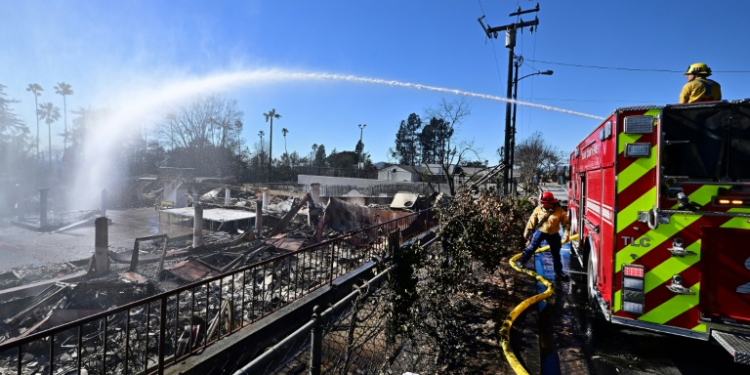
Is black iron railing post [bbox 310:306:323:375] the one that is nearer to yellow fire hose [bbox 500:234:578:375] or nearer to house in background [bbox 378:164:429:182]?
yellow fire hose [bbox 500:234:578:375]

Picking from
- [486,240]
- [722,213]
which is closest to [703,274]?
[722,213]

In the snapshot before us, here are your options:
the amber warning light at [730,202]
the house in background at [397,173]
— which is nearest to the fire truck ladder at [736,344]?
the amber warning light at [730,202]

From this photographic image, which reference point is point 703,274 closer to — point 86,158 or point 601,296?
point 601,296

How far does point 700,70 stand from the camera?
4121mm

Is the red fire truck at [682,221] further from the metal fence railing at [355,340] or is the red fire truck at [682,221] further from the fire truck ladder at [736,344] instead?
the metal fence railing at [355,340]

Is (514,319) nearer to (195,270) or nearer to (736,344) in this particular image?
(736,344)

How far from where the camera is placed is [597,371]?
376 cm

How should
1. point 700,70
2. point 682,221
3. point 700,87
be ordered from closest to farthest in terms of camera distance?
1. point 682,221
2. point 700,87
3. point 700,70

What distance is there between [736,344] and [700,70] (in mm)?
2979

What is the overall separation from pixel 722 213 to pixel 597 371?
1959 mm

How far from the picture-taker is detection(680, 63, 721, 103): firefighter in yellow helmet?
393cm

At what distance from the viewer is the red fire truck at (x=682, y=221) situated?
322 centimetres

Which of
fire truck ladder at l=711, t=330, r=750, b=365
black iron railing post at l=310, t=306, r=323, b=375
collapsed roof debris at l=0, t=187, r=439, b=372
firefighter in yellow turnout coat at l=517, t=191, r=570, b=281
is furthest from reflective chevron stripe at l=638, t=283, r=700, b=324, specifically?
collapsed roof debris at l=0, t=187, r=439, b=372

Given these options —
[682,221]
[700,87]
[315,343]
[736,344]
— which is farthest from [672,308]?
[315,343]
